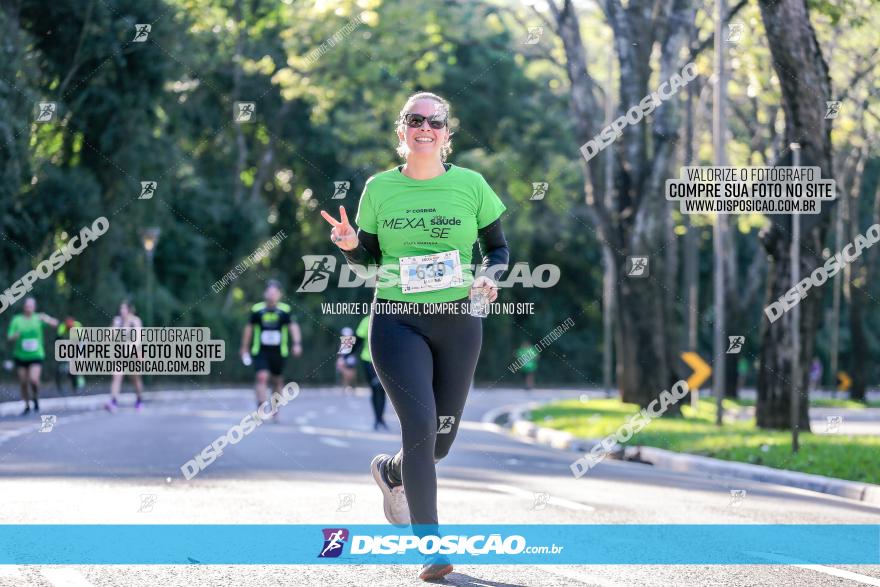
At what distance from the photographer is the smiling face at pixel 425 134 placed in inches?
290

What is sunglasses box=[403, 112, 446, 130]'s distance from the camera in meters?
7.36

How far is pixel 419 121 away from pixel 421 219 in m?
0.45

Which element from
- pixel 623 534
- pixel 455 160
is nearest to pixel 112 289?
pixel 455 160

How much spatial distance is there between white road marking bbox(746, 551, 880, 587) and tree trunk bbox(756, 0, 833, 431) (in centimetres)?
996

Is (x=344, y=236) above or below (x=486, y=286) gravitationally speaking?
above

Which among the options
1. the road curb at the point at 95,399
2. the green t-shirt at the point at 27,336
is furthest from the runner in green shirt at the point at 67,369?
the green t-shirt at the point at 27,336

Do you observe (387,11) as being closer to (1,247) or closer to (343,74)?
(343,74)

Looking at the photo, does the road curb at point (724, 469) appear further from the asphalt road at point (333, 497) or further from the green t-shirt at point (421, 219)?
the green t-shirt at point (421, 219)

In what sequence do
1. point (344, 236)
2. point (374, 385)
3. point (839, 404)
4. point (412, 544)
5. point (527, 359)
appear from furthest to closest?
point (527, 359) < point (839, 404) < point (374, 385) < point (412, 544) < point (344, 236)

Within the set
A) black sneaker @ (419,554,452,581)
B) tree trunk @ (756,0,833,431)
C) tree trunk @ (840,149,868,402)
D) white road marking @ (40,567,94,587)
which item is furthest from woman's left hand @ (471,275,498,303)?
tree trunk @ (840,149,868,402)

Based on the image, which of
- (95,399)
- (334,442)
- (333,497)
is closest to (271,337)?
(334,442)

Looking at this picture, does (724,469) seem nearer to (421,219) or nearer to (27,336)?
(421,219)

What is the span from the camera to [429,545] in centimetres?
721

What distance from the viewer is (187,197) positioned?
46.3 metres
